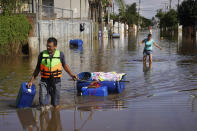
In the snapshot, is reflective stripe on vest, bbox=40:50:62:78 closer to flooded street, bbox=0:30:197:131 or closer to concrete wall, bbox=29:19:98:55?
flooded street, bbox=0:30:197:131

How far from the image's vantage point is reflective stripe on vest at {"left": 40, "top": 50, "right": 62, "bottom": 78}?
6738mm

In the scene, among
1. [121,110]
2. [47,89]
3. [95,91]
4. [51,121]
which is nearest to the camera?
[51,121]

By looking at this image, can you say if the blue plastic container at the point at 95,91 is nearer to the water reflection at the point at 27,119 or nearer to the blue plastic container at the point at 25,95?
the blue plastic container at the point at 25,95

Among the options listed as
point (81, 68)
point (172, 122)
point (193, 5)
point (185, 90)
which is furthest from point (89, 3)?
point (172, 122)

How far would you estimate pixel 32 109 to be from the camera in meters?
7.27

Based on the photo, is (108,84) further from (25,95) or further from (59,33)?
(59,33)

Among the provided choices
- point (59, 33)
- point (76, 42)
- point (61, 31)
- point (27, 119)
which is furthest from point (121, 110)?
point (76, 42)

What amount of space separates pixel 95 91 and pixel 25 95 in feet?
6.80

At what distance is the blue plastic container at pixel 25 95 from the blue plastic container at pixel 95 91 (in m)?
1.70

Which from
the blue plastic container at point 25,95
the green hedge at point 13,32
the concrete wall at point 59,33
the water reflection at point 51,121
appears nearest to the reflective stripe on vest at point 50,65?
the blue plastic container at point 25,95

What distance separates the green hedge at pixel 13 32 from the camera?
17828 mm

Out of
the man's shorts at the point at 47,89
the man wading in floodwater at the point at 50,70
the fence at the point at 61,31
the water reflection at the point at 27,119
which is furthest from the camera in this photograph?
the fence at the point at 61,31

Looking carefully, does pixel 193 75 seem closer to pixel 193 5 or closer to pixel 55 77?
pixel 55 77

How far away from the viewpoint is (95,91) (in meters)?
8.52
